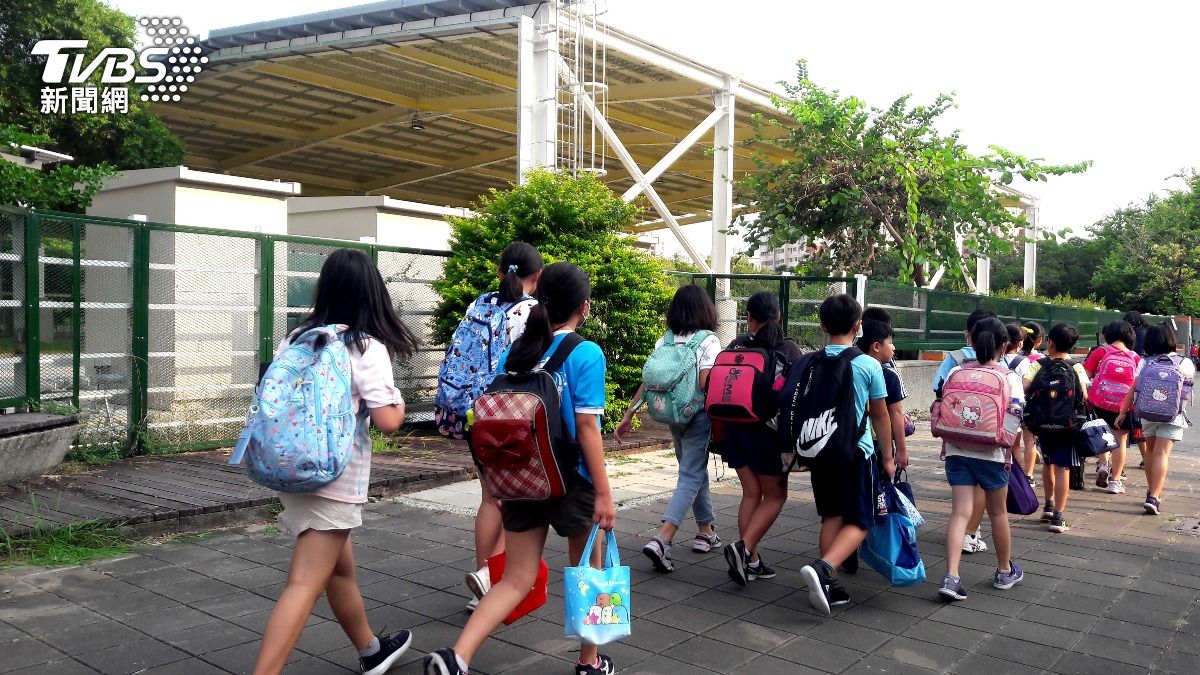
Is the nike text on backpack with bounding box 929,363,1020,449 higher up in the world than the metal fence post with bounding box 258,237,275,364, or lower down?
lower down

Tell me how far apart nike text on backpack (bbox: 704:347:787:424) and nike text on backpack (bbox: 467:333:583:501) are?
179cm

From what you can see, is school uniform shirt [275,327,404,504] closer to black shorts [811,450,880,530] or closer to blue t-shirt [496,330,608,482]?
blue t-shirt [496,330,608,482]

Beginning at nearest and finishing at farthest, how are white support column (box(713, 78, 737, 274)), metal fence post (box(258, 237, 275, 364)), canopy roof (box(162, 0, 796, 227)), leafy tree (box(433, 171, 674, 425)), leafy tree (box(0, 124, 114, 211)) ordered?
metal fence post (box(258, 237, 275, 364)) → leafy tree (box(0, 124, 114, 211)) → leafy tree (box(433, 171, 674, 425)) → canopy roof (box(162, 0, 796, 227)) → white support column (box(713, 78, 737, 274))

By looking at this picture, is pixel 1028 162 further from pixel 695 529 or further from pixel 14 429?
pixel 14 429

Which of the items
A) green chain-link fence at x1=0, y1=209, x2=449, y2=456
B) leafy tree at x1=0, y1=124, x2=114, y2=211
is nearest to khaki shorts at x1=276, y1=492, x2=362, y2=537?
green chain-link fence at x1=0, y1=209, x2=449, y2=456

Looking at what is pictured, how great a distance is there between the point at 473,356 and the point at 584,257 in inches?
209

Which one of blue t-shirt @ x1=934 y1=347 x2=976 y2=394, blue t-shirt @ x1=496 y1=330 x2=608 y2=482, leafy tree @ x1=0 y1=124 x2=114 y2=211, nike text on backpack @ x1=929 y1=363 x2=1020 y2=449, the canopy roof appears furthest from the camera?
the canopy roof

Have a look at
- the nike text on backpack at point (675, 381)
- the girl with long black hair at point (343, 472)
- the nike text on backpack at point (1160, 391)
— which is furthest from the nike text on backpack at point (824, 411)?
the nike text on backpack at point (1160, 391)

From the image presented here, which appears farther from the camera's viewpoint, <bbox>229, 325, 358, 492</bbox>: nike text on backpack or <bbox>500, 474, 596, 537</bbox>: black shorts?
<bbox>500, 474, 596, 537</bbox>: black shorts

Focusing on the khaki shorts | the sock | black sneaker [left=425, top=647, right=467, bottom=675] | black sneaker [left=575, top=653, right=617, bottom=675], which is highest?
the khaki shorts

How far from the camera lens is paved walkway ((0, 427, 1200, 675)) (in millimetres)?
4195

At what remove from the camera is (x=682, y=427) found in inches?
234

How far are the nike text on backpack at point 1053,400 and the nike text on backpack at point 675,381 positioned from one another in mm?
2749

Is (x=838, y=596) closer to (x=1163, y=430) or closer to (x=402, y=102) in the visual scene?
(x=1163, y=430)
